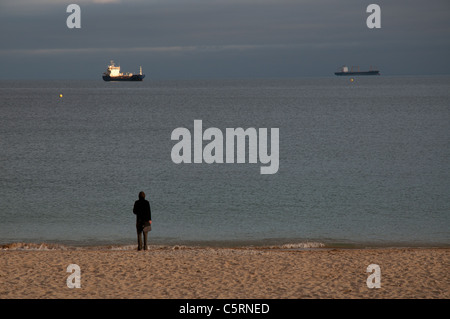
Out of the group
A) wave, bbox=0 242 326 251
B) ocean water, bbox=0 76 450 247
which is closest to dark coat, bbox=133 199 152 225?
wave, bbox=0 242 326 251

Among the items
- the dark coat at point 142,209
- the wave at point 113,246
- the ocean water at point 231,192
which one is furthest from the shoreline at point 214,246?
the dark coat at point 142,209

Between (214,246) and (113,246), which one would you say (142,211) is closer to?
(113,246)

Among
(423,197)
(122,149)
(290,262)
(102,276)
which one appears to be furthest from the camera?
(122,149)

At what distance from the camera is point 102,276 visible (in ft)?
42.5

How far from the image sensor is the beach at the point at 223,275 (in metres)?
11.5

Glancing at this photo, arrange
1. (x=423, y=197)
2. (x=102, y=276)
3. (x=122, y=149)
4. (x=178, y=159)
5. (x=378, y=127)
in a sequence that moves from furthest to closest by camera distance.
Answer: (x=378, y=127)
(x=122, y=149)
(x=178, y=159)
(x=423, y=197)
(x=102, y=276)

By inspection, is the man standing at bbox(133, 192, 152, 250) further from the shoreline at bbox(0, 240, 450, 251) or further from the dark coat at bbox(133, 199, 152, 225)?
the shoreline at bbox(0, 240, 450, 251)

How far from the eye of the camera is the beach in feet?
37.9

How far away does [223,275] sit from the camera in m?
13.1

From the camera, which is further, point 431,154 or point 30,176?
point 431,154
